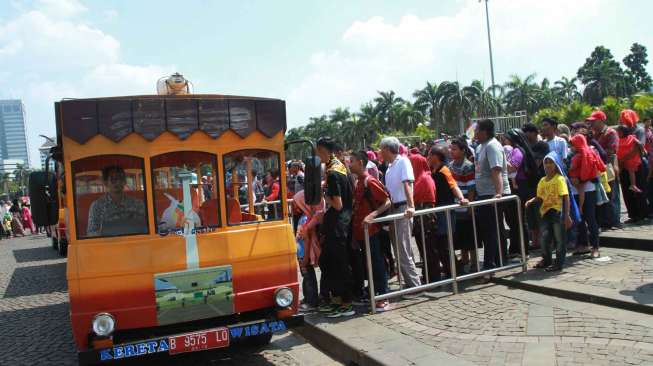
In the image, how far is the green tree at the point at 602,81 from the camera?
76.9 meters

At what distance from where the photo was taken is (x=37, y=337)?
7.25 metres

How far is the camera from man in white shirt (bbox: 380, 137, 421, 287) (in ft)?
21.3

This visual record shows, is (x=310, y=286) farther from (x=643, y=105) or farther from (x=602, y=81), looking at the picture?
(x=602, y=81)

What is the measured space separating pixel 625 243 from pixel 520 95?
212 feet

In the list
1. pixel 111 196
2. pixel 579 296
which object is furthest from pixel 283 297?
pixel 579 296

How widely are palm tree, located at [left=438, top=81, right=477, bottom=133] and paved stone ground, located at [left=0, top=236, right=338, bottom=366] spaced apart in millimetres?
52407

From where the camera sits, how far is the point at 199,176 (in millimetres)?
5488

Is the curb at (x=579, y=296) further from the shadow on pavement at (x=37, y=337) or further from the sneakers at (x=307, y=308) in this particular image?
the shadow on pavement at (x=37, y=337)

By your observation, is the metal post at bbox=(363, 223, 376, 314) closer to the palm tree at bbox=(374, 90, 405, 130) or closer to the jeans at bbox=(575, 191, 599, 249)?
the jeans at bbox=(575, 191, 599, 249)

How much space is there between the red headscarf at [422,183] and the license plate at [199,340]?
123 inches

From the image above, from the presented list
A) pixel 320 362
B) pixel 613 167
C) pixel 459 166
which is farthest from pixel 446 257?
pixel 613 167

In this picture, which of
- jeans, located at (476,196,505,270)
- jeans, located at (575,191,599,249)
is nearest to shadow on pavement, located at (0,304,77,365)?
jeans, located at (476,196,505,270)

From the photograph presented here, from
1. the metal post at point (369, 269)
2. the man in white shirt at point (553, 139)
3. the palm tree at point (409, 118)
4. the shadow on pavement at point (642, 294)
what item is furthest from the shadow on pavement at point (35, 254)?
the palm tree at point (409, 118)

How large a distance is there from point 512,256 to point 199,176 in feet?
15.7
